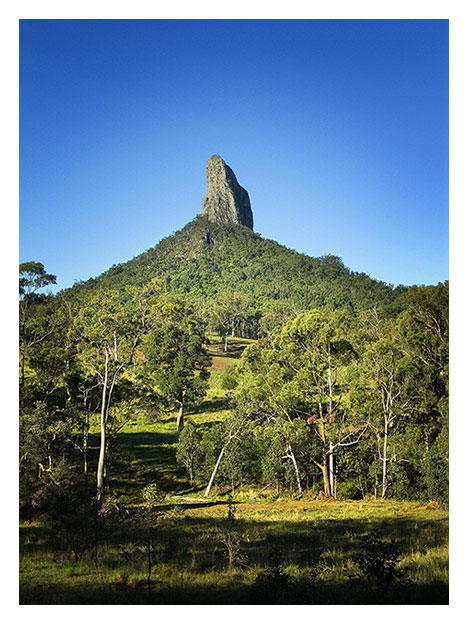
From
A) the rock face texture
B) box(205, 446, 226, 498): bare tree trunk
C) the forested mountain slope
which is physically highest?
the rock face texture

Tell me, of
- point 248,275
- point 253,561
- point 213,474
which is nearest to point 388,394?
point 213,474

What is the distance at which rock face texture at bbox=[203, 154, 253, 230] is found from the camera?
180 meters

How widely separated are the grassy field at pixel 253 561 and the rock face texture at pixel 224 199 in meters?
170

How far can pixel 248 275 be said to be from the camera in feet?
399

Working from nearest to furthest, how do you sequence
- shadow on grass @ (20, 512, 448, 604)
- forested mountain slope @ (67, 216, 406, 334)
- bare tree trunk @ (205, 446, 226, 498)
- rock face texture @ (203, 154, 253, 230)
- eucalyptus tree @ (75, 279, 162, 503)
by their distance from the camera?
shadow on grass @ (20, 512, 448, 604) → eucalyptus tree @ (75, 279, 162, 503) → bare tree trunk @ (205, 446, 226, 498) → forested mountain slope @ (67, 216, 406, 334) → rock face texture @ (203, 154, 253, 230)

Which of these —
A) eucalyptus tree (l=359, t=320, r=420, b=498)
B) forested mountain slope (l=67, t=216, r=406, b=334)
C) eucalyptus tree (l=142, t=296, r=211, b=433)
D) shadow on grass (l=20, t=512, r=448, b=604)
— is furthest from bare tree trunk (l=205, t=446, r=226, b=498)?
forested mountain slope (l=67, t=216, r=406, b=334)

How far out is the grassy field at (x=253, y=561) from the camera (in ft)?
20.5

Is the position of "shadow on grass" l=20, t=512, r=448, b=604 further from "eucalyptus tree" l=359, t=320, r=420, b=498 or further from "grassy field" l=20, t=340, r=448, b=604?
"eucalyptus tree" l=359, t=320, r=420, b=498

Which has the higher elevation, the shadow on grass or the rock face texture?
the rock face texture

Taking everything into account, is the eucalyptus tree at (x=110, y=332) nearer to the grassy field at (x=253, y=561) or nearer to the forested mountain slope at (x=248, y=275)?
the grassy field at (x=253, y=561)

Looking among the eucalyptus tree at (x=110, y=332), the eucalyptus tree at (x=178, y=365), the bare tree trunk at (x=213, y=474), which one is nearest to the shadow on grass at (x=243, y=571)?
the eucalyptus tree at (x=110, y=332)

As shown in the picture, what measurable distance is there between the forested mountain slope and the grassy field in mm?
60031

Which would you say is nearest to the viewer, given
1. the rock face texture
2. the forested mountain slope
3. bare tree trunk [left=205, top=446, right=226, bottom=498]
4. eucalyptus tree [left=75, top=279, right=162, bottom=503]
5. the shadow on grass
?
the shadow on grass
